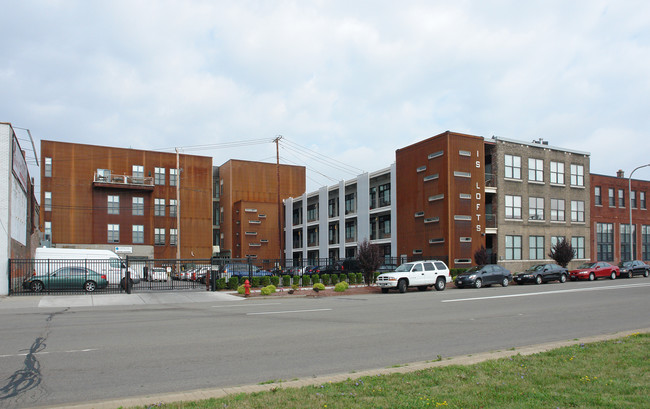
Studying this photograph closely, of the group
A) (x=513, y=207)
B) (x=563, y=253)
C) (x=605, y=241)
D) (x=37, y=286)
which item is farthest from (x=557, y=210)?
(x=37, y=286)

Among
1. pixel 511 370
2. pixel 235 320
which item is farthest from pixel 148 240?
pixel 511 370

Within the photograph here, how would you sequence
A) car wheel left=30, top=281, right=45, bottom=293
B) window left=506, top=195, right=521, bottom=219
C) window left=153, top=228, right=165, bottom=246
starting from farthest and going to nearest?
window left=153, top=228, right=165, bottom=246
window left=506, top=195, right=521, bottom=219
car wheel left=30, top=281, right=45, bottom=293

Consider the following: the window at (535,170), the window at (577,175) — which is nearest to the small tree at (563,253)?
the window at (535,170)

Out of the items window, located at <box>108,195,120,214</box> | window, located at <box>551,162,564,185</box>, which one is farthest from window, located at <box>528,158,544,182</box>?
window, located at <box>108,195,120,214</box>

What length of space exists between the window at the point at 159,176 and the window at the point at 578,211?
152ft

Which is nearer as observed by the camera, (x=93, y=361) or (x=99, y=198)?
(x=93, y=361)

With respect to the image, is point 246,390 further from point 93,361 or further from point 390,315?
point 390,315

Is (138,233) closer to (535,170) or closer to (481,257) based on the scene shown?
(481,257)

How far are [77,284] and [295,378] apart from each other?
2321 centimetres

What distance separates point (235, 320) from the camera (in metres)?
14.9

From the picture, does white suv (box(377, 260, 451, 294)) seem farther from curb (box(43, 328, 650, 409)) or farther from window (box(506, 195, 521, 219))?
curb (box(43, 328, 650, 409))

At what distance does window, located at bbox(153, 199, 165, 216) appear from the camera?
64.4 m

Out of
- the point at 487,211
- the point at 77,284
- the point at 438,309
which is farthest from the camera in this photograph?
the point at 487,211

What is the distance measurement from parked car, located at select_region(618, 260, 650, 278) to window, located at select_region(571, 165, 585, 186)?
995 cm
